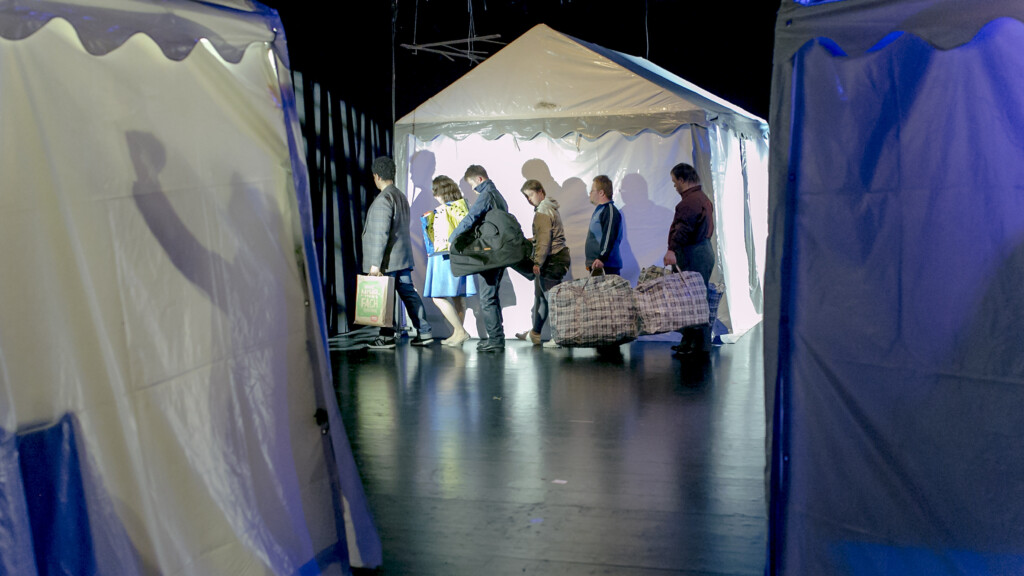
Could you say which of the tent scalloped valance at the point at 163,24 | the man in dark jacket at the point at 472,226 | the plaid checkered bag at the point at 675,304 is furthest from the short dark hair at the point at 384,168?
the tent scalloped valance at the point at 163,24

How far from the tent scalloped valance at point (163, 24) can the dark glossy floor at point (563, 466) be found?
178 cm

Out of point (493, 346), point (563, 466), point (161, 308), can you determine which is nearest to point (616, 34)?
point (493, 346)

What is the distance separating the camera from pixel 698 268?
22.7ft

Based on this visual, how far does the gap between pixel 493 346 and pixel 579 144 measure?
2426 mm

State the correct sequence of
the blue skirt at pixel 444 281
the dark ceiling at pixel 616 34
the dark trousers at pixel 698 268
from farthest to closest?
the dark ceiling at pixel 616 34, the blue skirt at pixel 444 281, the dark trousers at pixel 698 268

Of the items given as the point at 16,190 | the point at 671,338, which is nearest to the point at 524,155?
the point at 671,338

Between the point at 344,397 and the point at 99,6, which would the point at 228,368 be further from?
the point at 344,397

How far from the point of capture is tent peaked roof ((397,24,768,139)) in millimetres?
7785

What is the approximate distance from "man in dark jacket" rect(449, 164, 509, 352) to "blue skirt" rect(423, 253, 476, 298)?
0.80 ft

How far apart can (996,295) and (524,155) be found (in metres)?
6.53

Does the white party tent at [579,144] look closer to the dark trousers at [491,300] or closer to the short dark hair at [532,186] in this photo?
the short dark hair at [532,186]

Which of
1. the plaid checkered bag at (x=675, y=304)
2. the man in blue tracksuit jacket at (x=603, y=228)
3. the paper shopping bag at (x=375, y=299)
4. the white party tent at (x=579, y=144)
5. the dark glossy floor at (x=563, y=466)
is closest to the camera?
the dark glossy floor at (x=563, y=466)

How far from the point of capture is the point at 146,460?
206cm

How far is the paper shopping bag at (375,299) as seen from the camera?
24.4 feet
